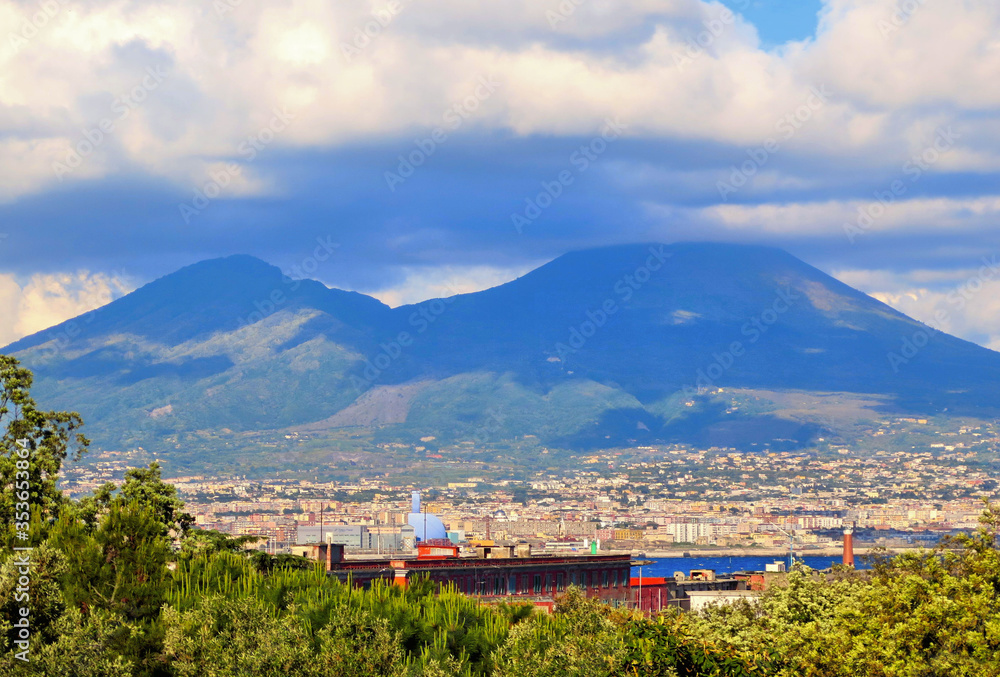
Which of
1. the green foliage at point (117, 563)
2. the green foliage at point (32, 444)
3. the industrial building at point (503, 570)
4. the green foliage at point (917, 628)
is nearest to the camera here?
the green foliage at point (117, 563)

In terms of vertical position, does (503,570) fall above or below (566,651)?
below

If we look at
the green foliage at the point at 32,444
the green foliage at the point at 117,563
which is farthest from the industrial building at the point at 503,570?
the green foliage at the point at 117,563

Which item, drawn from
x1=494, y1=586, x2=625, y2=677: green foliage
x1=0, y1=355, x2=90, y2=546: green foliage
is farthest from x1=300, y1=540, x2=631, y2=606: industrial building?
x1=494, y1=586, x2=625, y2=677: green foliage

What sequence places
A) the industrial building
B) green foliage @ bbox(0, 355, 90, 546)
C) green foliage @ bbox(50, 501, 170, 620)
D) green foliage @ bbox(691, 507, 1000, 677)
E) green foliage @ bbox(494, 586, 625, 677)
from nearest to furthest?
green foliage @ bbox(494, 586, 625, 677), green foliage @ bbox(50, 501, 170, 620), green foliage @ bbox(691, 507, 1000, 677), green foliage @ bbox(0, 355, 90, 546), the industrial building

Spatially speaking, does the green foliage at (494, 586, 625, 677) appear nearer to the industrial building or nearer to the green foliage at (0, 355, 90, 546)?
the green foliage at (0, 355, 90, 546)

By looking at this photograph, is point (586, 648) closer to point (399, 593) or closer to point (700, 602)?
point (399, 593)

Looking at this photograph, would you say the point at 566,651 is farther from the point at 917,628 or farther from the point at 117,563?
the point at 117,563

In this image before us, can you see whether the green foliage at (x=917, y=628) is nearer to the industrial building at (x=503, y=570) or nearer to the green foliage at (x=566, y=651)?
the green foliage at (x=566, y=651)

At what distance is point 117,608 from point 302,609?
5.15 meters

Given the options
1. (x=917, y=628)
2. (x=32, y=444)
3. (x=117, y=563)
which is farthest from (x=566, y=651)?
(x=32, y=444)

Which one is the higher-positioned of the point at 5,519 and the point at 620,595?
the point at 5,519

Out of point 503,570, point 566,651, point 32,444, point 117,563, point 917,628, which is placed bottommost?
point 503,570

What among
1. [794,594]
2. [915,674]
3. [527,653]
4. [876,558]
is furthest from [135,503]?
[876,558]

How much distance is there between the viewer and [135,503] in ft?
135
